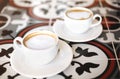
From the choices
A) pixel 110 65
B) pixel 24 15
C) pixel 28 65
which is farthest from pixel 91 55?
pixel 24 15

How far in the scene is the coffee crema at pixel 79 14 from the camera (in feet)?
2.04

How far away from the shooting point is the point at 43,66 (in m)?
0.50

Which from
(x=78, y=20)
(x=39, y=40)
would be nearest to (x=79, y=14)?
(x=78, y=20)

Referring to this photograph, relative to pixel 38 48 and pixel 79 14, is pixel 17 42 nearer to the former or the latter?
pixel 38 48

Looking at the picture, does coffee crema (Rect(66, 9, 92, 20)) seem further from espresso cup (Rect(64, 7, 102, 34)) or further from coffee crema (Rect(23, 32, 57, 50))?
coffee crema (Rect(23, 32, 57, 50))

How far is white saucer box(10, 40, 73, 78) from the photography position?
1.56ft

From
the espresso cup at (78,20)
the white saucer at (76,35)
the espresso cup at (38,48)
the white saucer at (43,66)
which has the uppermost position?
the espresso cup at (78,20)

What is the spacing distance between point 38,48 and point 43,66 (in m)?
0.05

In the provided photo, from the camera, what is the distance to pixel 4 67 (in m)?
0.54


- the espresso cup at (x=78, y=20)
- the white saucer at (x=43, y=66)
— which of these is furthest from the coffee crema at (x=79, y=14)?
the white saucer at (x=43, y=66)

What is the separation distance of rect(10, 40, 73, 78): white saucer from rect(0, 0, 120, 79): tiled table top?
0.03 meters

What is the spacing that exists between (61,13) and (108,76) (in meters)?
0.35

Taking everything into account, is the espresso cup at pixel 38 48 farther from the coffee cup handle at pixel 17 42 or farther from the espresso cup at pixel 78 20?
the espresso cup at pixel 78 20

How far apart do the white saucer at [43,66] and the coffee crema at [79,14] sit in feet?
0.43
